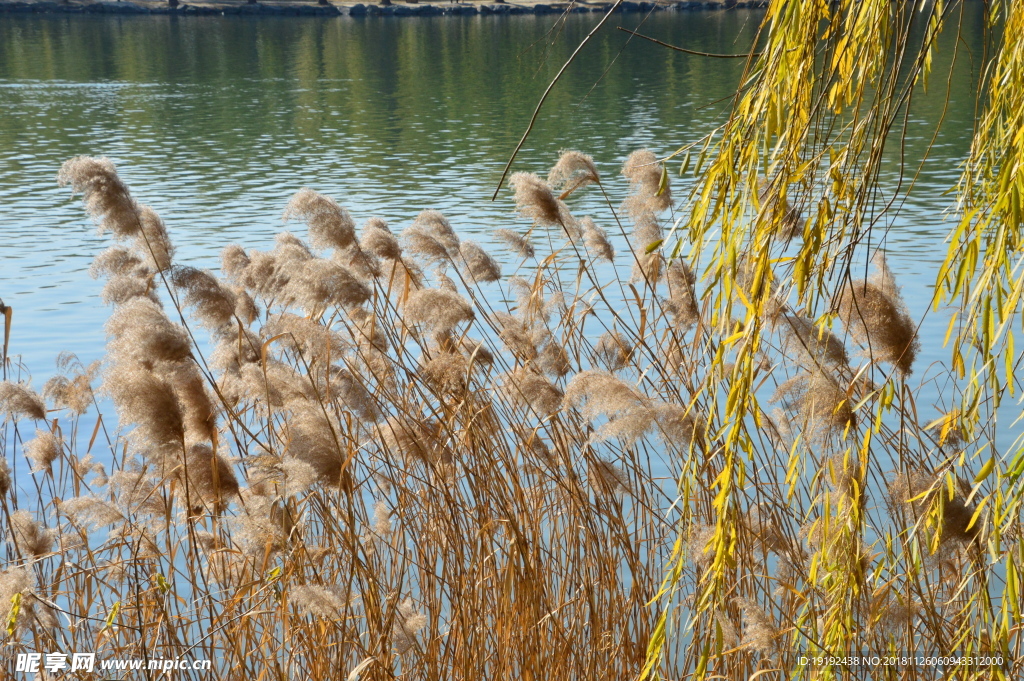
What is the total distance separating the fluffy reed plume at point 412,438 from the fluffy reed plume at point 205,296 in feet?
1.62

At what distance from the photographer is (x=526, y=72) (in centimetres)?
2909

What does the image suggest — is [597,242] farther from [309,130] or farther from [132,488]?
[309,130]

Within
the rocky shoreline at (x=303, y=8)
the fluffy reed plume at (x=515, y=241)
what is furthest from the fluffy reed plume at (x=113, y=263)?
the rocky shoreline at (x=303, y=8)

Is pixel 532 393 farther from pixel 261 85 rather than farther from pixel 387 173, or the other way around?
pixel 261 85

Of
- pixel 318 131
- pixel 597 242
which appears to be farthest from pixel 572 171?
pixel 318 131

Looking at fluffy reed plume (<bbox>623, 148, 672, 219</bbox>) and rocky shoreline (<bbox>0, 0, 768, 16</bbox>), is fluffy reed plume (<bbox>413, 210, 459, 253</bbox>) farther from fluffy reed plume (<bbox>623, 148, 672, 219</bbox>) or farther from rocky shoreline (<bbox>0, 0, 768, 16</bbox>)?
rocky shoreline (<bbox>0, 0, 768, 16</bbox>)

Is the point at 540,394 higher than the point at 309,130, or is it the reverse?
the point at 540,394

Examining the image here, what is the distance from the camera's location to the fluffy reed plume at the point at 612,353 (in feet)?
11.1

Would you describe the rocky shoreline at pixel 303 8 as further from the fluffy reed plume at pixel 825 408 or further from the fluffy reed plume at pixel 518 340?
the fluffy reed plume at pixel 825 408

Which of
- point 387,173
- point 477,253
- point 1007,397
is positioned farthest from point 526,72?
point 477,253

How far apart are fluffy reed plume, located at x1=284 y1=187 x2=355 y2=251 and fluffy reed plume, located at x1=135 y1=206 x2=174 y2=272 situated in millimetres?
344

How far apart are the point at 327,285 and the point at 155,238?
20.6 inches

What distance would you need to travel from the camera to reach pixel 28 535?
2678 mm

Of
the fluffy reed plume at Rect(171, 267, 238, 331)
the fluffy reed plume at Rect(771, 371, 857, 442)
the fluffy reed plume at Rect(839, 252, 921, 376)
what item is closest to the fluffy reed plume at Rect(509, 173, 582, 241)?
the fluffy reed plume at Rect(171, 267, 238, 331)
